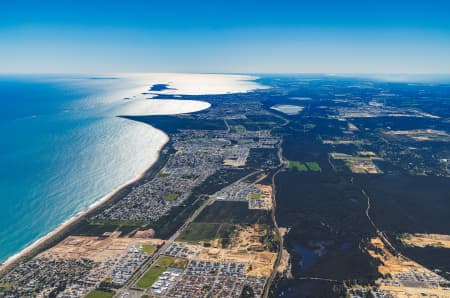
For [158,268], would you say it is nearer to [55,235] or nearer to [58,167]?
[55,235]

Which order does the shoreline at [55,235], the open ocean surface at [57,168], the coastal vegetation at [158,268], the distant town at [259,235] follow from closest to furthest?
the distant town at [259,235], the coastal vegetation at [158,268], the shoreline at [55,235], the open ocean surface at [57,168]

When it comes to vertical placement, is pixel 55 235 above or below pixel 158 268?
above

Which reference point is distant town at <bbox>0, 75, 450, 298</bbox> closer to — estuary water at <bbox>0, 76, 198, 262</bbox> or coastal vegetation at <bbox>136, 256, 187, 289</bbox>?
coastal vegetation at <bbox>136, 256, 187, 289</bbox>

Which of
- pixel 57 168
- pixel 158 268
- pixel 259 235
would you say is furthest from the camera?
pixel 57 168

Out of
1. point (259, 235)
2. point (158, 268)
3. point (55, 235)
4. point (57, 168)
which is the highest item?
point (57, 168)

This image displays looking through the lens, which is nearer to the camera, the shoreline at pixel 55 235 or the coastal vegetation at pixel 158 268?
the coastal vegetation at pixel 158 268

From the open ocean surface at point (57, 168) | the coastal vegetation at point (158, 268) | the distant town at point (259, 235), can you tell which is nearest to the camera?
the distant town at point (259, 235)

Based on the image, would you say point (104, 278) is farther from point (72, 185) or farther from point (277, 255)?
point (72, 185)

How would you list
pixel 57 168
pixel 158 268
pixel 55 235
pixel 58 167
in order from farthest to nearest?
1. pixel 58 167
2. pixel 57 168
3. pixel 55 235
4. pixel 158 268

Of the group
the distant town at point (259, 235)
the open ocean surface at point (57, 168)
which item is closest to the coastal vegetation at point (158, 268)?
the distant town at point (259, 235)

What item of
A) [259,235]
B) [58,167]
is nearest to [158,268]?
[259,235]

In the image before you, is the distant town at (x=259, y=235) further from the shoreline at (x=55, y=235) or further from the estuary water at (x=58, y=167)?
the estuary water at (x=58, y=167)
